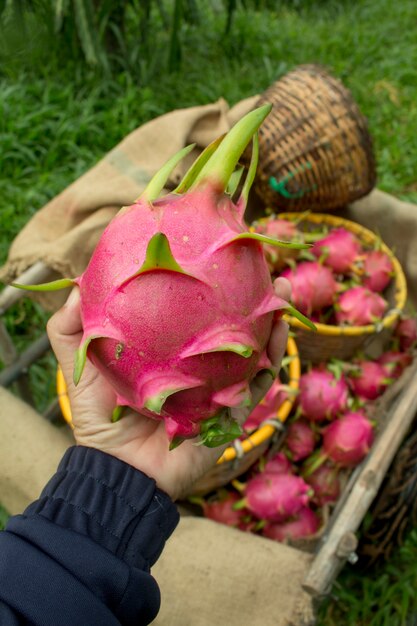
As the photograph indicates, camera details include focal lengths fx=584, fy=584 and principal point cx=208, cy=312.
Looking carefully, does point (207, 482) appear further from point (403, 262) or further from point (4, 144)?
point (4, 144)

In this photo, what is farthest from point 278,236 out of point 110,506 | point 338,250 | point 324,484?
point 110,506

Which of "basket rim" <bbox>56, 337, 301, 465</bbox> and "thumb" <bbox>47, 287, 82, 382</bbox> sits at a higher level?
"thumb" <bbox>47, 287, 82, 382</bbox>

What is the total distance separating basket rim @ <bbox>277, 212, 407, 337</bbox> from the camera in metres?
1.74

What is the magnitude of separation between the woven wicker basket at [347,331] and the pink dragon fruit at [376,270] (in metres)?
0.04

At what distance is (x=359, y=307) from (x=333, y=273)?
20 centimetres

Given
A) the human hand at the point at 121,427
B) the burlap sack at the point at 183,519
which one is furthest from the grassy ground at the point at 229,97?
the human hand at the point at 121,427

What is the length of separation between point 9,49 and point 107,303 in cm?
121

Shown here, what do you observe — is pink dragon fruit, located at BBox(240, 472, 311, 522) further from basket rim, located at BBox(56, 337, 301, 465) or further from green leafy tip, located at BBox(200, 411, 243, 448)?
green leafy tip, located at BBox(200, 411, 243, 448)

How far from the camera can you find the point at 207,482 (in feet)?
5.09

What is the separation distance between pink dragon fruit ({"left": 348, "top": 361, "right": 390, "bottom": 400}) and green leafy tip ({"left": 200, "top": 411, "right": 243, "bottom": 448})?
1017 mm

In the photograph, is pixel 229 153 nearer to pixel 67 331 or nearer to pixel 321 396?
pixel 67 331

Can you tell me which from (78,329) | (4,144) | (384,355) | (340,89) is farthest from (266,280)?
(4,144)

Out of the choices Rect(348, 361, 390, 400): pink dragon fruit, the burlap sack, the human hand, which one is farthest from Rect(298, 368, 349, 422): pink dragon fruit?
the human hand

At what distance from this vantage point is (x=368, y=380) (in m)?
1.83
